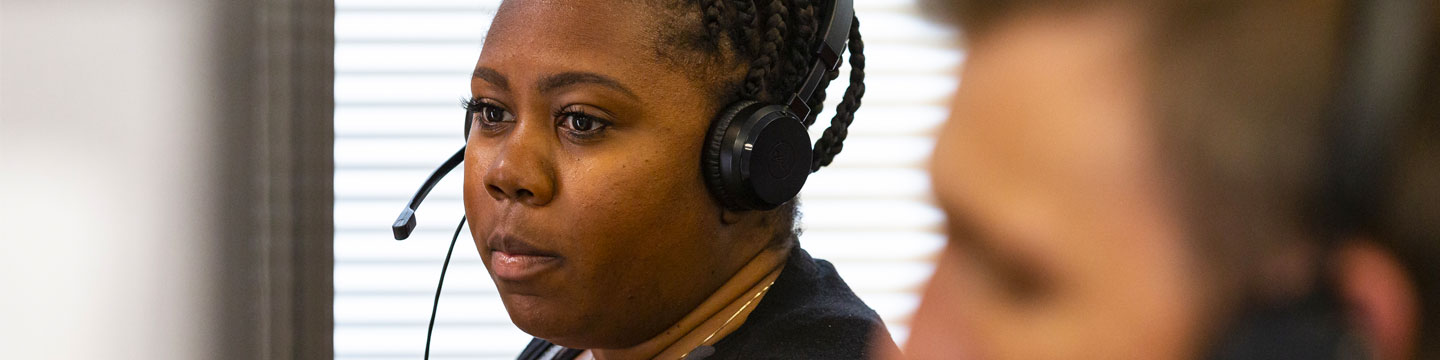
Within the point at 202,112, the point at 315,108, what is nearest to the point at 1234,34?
the point at 315,108

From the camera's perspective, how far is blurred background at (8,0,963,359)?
1.48 metres

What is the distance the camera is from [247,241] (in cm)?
155

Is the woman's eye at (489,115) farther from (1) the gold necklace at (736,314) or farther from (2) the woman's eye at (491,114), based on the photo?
(1) the gold necklace at (736,314)

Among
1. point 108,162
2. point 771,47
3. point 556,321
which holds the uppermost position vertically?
point 771,47

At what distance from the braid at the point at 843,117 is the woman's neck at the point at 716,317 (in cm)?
10

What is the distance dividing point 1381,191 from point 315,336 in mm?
1542

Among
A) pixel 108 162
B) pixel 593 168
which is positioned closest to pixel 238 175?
pixel 108 162

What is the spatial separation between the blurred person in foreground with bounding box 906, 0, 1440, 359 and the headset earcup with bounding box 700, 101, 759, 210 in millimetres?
436

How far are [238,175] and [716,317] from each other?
3.36 ft

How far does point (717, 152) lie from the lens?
0.74 meters

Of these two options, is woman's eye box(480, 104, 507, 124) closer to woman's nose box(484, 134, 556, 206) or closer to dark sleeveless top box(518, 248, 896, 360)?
woman's nose box(484, 134, 556, 206)

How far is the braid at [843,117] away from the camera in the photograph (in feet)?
2.81

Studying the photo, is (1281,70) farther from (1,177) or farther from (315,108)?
(1,177)

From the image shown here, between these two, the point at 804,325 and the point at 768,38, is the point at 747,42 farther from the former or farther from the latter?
the point at 804,325
